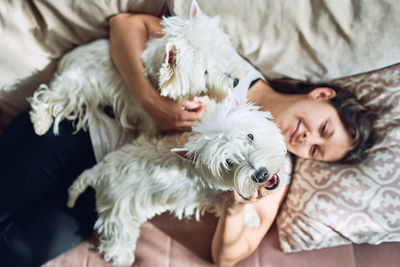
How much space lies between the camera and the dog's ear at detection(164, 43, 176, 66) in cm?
92

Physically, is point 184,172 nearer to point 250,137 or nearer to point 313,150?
point 250,137

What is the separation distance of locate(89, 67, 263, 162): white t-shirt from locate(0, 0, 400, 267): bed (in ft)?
0.77

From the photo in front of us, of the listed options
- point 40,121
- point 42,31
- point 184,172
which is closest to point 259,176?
point 184,172

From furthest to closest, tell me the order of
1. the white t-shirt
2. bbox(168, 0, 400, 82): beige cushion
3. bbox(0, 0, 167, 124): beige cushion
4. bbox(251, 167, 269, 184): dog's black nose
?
1. the white t-shirt
2. bbox(0, 0, 167, 124): beige cushion
3. bbox(168, 0, 400, 82): beige cushion
4. bbox(251, 167, 269, 184): dog's black nose

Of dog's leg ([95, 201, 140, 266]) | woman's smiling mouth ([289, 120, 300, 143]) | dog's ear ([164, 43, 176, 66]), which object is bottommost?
dog's leg ([95, 201, 140, 266])

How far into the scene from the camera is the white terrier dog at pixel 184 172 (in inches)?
33.7

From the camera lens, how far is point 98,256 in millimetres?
1269

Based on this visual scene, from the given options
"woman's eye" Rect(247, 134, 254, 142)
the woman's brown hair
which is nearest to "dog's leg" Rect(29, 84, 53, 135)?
"woman's eye" Rect(247, 134, 254, 142)

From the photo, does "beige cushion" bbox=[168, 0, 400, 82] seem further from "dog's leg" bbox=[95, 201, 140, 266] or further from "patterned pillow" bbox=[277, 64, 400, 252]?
"dog's leg" bbox=[95, 201, 140, 266]

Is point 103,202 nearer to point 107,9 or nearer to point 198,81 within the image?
point 198,81

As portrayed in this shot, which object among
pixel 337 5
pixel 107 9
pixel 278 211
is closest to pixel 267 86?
pixel 337 5

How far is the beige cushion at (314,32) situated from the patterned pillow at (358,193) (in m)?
0.10

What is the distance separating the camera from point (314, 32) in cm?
114

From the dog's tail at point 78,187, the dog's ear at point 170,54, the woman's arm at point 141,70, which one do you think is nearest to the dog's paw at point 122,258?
the dog's tail at point 78,187
